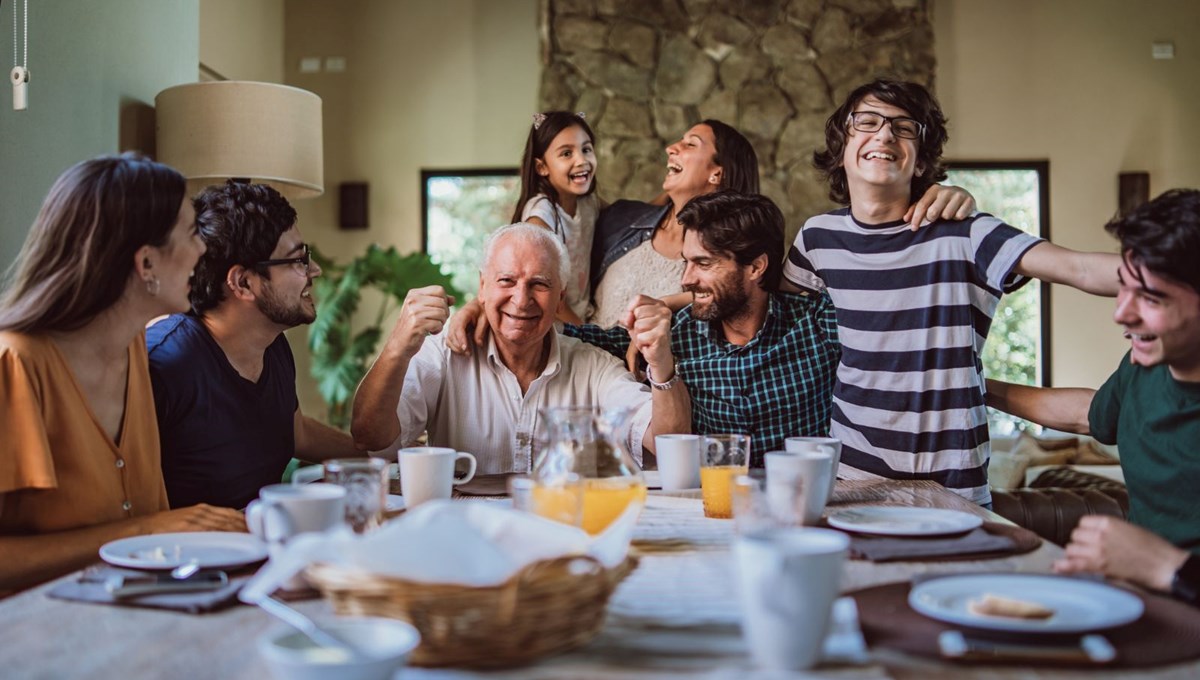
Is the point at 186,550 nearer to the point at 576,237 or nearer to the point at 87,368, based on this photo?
the point at 87,368

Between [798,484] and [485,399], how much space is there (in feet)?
4.42

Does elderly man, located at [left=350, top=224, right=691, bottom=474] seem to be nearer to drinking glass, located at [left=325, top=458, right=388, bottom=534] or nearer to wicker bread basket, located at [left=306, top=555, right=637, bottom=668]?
drinking glass, located at [left=325, top=458, right=388, bottom=534]

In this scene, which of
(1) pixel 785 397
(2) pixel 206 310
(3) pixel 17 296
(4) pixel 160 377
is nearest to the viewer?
(3) pixel 17 296

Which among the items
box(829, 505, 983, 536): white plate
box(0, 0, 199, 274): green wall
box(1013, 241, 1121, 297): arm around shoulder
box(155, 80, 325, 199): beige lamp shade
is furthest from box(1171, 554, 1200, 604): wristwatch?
box(155, 80, 325, 199): beige lamp shade

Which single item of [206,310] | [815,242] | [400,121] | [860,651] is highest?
[400,121]

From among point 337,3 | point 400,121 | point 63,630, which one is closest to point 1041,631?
point 63,630

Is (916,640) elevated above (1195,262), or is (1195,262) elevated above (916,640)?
(1195,262)

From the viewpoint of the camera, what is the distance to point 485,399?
232cm

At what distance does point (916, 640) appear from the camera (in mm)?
873

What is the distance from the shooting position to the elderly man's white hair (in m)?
2.32

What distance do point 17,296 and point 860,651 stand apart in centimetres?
123

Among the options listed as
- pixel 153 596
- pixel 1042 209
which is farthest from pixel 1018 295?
pixel 153 596

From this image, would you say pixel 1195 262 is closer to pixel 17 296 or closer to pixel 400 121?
pixel 17 296

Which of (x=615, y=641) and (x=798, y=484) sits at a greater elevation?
(x=798, y=484)
